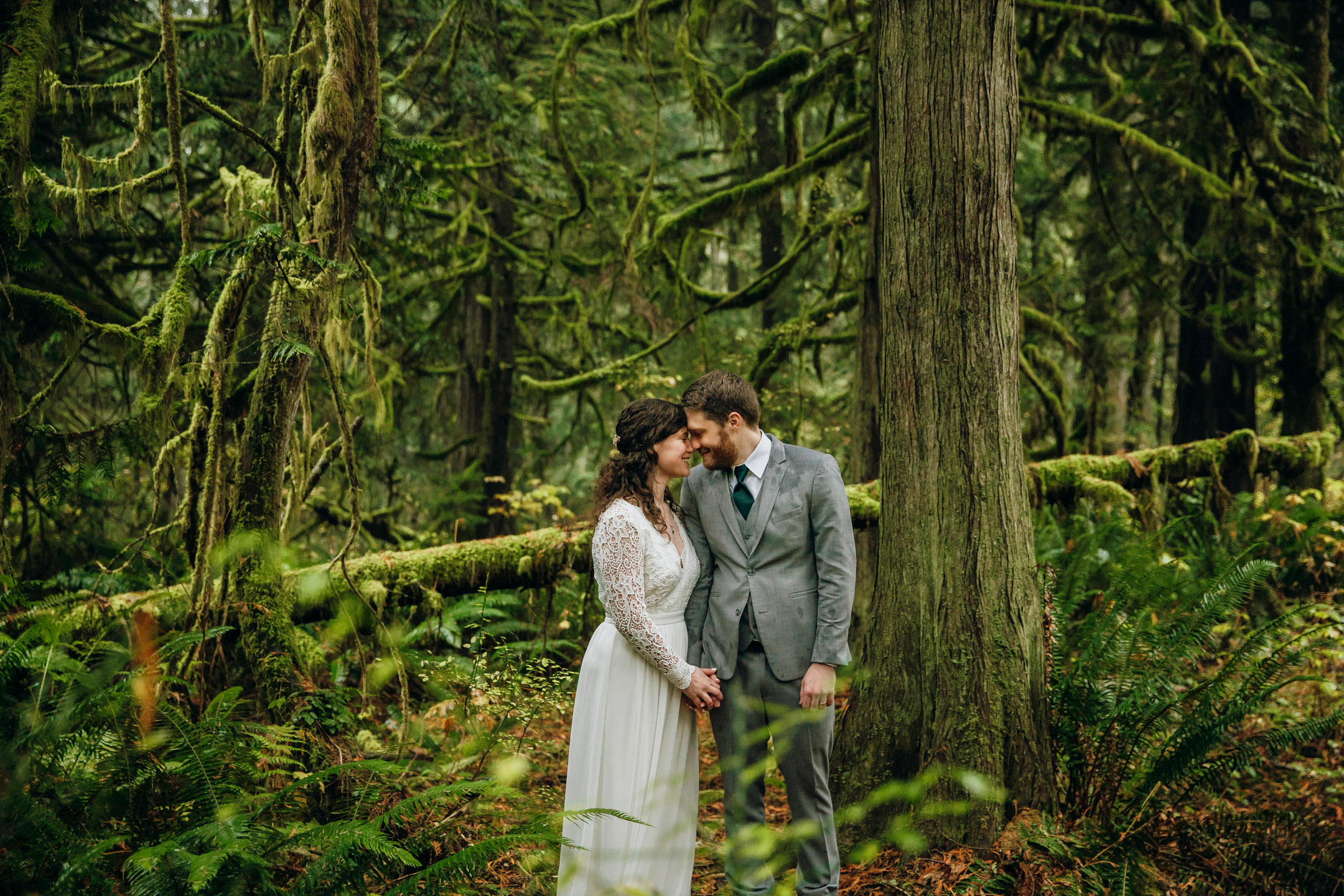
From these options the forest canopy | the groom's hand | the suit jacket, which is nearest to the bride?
the suit jacket

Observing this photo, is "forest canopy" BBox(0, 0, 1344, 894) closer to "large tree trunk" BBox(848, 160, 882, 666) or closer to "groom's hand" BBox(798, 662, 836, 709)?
"large tree trunk" BBox(848, 160, 882, 666)

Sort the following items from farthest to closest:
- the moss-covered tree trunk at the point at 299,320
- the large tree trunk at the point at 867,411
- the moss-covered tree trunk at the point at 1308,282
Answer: the moss-covered tree trunk at the point at 1308,282 < the large tree trunk at the point at 867,411 < the moss-covered tree trunk at the point at 299,320

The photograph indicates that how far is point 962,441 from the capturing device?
3645 mm

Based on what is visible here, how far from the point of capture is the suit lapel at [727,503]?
3.50 m

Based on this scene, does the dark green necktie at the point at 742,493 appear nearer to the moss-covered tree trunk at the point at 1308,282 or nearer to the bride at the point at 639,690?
the bride at the point at 639,690

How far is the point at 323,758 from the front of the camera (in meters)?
3.92

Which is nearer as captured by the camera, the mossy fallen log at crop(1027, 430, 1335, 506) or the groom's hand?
the groom's hand

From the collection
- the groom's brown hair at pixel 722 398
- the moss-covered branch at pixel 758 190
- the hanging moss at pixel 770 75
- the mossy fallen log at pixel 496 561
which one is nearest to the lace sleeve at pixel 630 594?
the groom's brown hair at pixel 722 398

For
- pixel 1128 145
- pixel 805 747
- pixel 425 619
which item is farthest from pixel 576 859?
pixel 1128 145

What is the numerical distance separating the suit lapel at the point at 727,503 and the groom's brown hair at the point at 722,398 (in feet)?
0.86

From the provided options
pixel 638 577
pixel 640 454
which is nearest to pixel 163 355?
pixel 640 454

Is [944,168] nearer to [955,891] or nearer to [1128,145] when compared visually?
[955,891]

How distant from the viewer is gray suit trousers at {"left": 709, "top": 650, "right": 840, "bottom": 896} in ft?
10.8

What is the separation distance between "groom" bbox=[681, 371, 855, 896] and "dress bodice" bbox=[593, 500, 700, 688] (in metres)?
0.23
